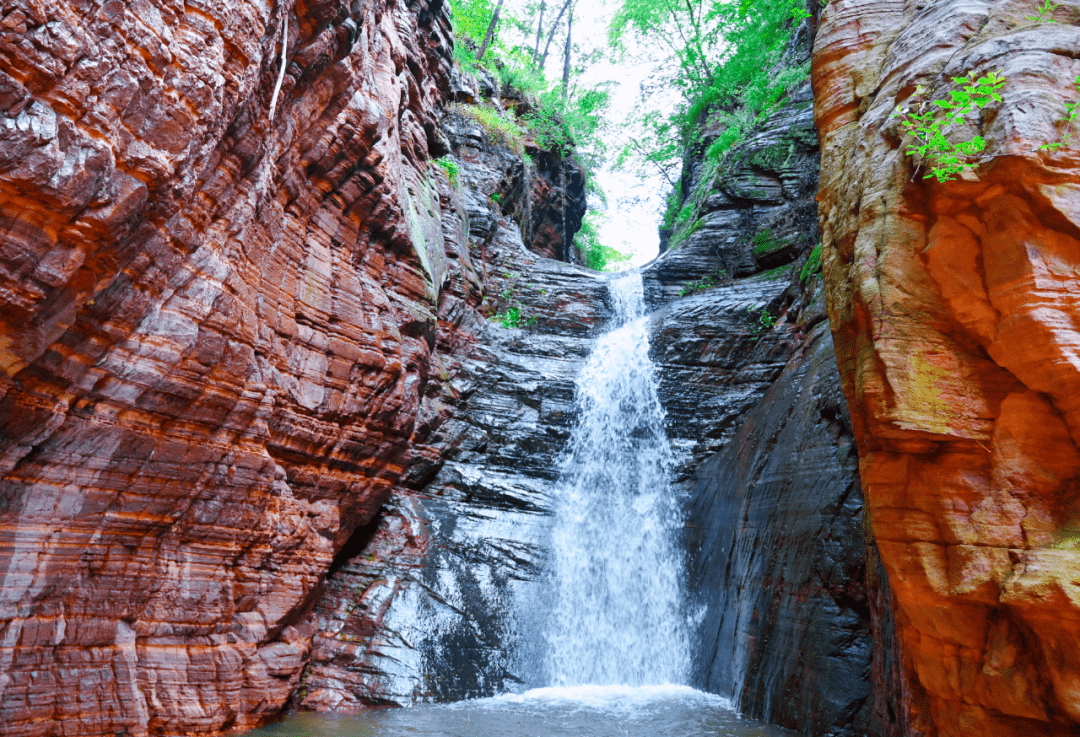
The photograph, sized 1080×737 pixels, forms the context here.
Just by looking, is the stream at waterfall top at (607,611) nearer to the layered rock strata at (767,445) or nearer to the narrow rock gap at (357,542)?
the layered rock strata at (767,445)

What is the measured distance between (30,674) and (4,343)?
3056mm

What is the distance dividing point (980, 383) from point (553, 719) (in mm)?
6740

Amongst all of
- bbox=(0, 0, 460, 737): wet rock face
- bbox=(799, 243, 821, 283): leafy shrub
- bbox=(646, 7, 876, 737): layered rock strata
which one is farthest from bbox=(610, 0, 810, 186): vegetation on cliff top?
bbox=(0, 0, 460, 737): wet rock face

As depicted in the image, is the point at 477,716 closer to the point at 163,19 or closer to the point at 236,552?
the point at 236,552

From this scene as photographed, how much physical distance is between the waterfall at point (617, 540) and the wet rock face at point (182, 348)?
14.1ft

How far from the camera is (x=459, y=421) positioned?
13547 mm

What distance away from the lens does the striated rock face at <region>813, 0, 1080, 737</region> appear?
14.5 feet

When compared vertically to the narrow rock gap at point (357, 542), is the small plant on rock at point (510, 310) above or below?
above

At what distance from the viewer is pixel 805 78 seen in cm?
1638

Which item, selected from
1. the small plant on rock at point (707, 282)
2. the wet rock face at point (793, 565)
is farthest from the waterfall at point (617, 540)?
the small plant on rock at point (707, 282)

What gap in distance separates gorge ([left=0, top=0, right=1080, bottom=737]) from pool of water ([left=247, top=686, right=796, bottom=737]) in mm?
171

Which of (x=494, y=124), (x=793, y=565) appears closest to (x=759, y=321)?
(x=793, y=565)

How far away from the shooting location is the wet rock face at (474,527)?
32.9 ft

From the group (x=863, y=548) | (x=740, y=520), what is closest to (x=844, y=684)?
(x=863, y=548)
